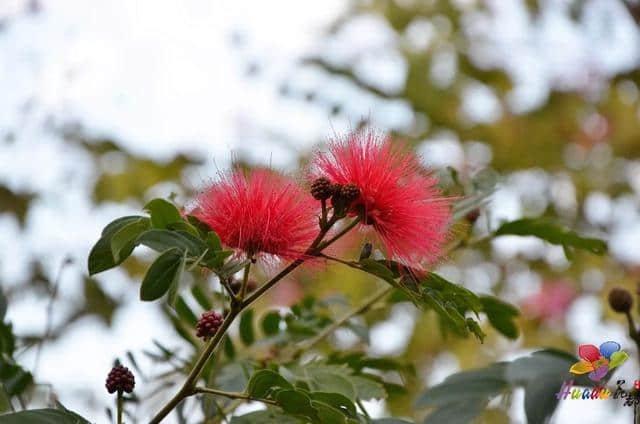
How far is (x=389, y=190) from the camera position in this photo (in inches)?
42.6

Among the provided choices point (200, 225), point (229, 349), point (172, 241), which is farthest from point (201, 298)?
point (172, 241)

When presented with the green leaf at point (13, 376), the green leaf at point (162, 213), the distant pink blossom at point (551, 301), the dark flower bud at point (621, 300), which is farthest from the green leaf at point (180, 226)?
the distant pink blossom at point (551, 301)

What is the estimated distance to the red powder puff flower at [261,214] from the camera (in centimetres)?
106

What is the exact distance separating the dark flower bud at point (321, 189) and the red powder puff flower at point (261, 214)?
6cm

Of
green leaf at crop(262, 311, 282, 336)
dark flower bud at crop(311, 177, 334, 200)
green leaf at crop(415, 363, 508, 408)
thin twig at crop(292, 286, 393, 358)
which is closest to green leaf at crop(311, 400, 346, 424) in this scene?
dark flower bud at crop(311, 177, 334, 200)

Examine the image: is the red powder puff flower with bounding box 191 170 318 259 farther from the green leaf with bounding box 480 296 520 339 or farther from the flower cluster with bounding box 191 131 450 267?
the green leaf with bounding box 480 296 520 339

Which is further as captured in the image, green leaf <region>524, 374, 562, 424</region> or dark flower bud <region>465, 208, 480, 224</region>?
dark flower bud <region>465, 208, 480, 224</region>

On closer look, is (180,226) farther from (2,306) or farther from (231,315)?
(2,306)

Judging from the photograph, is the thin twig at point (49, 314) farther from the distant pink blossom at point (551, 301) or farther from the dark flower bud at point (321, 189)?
the distant pink blossom at point (551, 301)

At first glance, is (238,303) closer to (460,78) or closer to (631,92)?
(460,78)

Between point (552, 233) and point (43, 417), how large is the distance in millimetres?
899

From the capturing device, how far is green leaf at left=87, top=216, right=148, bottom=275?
0.99 metres

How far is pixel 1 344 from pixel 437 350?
2.12m

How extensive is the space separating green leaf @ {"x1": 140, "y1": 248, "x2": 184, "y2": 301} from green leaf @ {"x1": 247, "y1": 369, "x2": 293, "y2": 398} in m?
0.18
